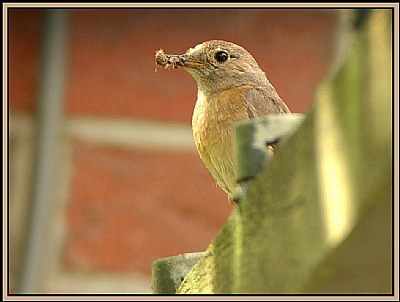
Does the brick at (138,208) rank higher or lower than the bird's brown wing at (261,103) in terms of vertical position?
lower

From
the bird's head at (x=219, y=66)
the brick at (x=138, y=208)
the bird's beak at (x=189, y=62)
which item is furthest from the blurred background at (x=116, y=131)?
the bird's beak at (x=189, y=62)

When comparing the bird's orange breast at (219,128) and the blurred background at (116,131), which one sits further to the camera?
the blurred background at (116,131)

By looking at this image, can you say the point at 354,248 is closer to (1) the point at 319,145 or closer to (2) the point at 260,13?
(1) the point at 319,145

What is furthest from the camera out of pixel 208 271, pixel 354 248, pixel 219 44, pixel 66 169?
pixel 66 169

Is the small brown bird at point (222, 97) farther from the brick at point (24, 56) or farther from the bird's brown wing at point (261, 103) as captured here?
the brick at point (24, 56)

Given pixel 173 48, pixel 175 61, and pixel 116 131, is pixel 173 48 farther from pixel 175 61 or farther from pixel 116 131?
pixel 175 61

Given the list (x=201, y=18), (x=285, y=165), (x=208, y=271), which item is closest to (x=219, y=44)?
(x=201, y=18)
